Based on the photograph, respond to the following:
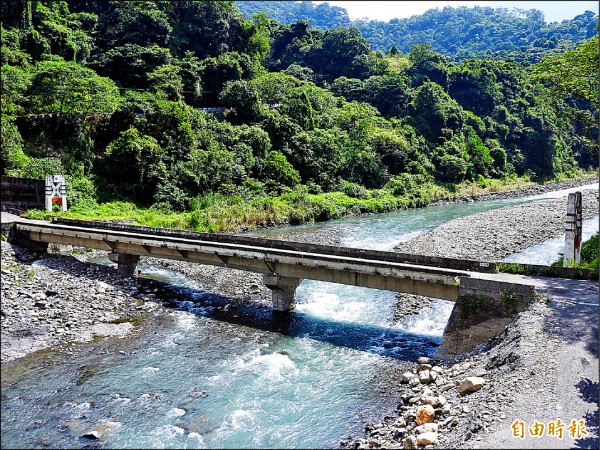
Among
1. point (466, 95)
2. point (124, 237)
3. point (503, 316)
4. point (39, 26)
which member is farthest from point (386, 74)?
point (503, 316)

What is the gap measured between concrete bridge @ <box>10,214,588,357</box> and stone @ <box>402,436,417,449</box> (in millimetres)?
5720

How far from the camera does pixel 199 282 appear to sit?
25031mm

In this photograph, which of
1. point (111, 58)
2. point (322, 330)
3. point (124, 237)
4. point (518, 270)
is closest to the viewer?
point (518, 270)

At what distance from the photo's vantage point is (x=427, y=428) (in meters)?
10.3

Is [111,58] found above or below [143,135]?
above

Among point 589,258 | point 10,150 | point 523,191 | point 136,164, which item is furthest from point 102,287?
point 523,191

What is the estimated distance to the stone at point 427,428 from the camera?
10.3 meters

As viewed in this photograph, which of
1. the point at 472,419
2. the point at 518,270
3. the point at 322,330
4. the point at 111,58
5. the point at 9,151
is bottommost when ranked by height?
the point at 322,330

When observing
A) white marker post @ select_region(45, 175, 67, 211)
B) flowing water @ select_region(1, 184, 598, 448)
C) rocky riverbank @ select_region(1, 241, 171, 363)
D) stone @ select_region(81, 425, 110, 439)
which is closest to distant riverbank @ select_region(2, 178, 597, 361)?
rocky riverbank @ select_region(1, 241, 171, 363)

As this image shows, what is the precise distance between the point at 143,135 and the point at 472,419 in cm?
4037

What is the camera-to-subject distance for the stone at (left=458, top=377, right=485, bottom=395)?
11.6 metres

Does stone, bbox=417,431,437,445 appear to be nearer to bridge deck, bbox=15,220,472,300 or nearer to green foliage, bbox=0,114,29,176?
bridge deck, bbox=15,220,472,300

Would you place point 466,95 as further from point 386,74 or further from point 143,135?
point 143,135

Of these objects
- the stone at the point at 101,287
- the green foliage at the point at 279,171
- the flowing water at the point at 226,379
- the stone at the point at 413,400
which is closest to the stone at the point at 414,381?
the flowing water at the point at 226,379
